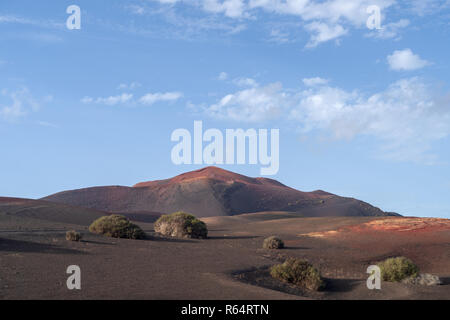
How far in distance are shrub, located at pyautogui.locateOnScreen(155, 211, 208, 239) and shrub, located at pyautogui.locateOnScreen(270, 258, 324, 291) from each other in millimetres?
15156

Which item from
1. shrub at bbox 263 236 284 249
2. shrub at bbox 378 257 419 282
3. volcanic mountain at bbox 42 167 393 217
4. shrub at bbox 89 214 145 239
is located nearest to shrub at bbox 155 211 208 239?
shrub at bbox 89 214 145 239

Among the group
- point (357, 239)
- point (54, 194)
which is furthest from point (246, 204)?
point (357, 239)

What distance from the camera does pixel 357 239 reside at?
3102cm

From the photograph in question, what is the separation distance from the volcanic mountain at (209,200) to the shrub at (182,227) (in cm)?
5558

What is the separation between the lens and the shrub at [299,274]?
14.4 metres

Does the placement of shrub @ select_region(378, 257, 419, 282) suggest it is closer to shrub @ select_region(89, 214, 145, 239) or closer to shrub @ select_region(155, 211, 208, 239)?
shrub @ select_region(89, 214, 145, 239)

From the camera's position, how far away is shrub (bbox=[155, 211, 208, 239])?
3034cm

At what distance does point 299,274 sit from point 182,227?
16555 mm

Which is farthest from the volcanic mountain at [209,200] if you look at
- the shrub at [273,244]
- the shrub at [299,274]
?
the shrub at [299,274]

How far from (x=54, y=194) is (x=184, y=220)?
3381 inches

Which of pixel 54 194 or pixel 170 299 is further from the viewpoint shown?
pixel 54 194

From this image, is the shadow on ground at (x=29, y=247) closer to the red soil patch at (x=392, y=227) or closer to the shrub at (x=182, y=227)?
the shrub at (x=182, y=227)
